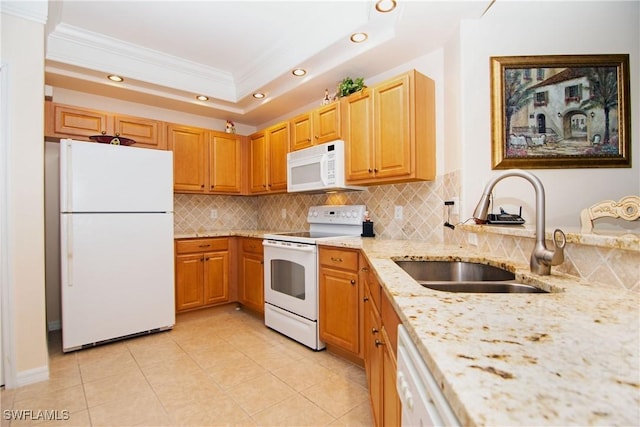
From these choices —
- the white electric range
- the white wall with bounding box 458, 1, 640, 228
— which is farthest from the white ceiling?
the white electric range

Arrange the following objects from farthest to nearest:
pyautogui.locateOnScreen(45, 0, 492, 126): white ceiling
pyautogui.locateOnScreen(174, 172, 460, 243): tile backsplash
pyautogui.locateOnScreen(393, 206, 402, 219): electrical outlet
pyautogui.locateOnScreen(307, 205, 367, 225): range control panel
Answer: pyautogui.locateOnScreen(307, 205, 367, 225): range control panel → pyautogui.locateOnScreen(393, 206, 402, 219): electrical outlet → pyautogui.locateOnScreen(174, 172, 460, 243): tile backsplash → pyautogui.locateOnScreen(45, 0, 492, 126): white ceiling

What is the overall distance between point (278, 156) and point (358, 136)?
1159mm

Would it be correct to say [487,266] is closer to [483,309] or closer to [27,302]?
[483,309]

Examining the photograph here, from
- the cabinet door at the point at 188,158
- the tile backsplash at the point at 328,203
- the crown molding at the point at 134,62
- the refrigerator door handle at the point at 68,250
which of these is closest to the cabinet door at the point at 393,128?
the tile backsplash at the point at 328,203

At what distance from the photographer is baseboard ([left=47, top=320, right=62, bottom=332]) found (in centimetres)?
293

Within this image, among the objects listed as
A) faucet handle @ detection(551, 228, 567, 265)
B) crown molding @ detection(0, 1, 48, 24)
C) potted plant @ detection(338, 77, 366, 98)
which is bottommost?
Result: faucet handle @ detection(551, 228, 567, 265)

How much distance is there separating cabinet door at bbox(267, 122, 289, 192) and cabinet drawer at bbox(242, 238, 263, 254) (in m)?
0.63

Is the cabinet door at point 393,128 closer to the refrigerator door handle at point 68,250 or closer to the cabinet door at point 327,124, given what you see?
the cabinet door at point 327,124

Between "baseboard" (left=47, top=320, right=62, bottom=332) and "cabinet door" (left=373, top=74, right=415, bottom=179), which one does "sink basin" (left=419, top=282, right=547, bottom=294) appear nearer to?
"cabinet door" (left=373, top=74, right=415, bottom=179)

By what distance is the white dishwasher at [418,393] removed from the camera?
1.65 ft

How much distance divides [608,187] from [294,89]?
2.57m

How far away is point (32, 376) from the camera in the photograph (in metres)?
2.02

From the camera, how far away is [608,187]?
2.00 m

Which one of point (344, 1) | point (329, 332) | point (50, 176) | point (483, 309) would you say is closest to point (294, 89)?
point (344, 1)
